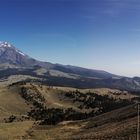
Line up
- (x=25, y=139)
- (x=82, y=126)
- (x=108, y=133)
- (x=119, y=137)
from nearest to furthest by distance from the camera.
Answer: (x=119, y=137), (x=108, y=133), (x=25, y=139), (x=82, y=126)

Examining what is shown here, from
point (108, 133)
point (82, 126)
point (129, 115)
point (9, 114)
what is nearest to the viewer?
point (108, 133)

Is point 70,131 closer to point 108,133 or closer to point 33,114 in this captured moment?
point 108,133

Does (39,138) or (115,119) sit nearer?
(39,138)

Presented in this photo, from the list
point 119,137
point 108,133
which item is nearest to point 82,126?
point 108,133

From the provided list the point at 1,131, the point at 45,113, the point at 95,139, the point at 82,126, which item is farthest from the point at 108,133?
the point at 45,113

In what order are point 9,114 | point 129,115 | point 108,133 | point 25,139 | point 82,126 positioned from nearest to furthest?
1. point 108,133
2. point 25,139
3. point 129,115
4. point 82,126
5. point 9,114

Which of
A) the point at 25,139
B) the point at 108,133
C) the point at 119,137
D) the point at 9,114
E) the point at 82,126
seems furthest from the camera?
the point at 9,114

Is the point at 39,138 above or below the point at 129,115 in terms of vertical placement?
below

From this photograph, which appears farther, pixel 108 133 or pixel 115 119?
pixel 115 119

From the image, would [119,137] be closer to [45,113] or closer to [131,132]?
[131,132]
